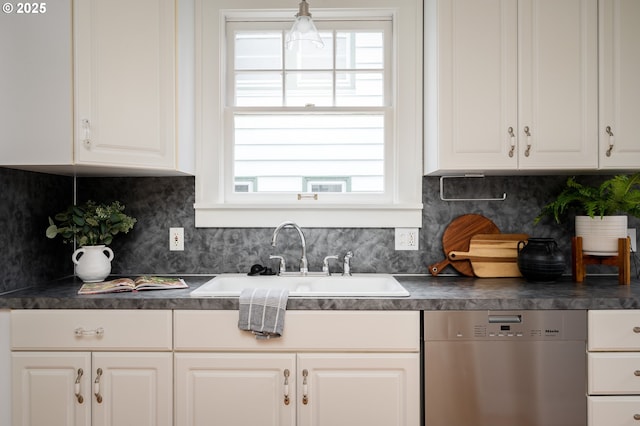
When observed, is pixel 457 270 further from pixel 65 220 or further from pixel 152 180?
pixel 65 220

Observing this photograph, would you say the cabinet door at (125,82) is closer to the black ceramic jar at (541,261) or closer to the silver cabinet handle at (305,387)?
the silver cabinet handle at (305,387)

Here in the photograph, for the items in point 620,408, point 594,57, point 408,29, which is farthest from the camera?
point 408,29

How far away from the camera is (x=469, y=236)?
2.28 m

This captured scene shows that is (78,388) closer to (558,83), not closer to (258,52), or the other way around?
(258,52)

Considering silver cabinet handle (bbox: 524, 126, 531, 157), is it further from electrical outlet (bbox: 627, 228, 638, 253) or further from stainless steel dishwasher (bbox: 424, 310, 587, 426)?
electrical outlet (bbox: 627, 228, 638, 253)

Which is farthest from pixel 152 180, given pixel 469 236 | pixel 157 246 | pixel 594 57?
pixel 594 57

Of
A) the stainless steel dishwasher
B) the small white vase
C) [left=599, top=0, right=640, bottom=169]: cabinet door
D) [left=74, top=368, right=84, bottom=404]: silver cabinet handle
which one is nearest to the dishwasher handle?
the stainless steel dishwasher

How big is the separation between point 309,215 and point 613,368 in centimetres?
152

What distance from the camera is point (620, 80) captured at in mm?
1959

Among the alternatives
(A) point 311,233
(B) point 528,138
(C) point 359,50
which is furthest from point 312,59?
(B) point 528,138

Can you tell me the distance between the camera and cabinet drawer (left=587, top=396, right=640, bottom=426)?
167 cm

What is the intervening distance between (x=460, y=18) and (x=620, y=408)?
1.84 m

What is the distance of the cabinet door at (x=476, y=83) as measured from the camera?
1972mm

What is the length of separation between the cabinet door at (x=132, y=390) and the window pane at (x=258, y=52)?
63.3 inches
